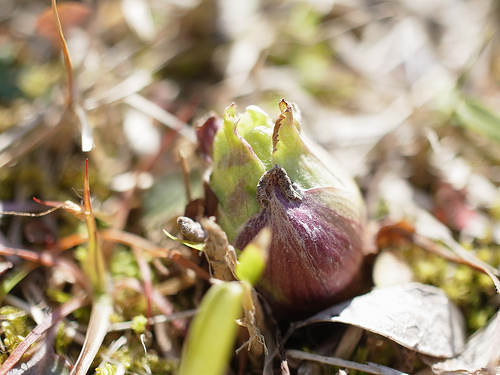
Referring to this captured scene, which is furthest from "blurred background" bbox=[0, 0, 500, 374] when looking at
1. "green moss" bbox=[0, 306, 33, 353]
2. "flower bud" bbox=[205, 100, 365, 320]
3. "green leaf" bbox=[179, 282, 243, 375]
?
"green leaf" bbox=[179, 282, 243, 375]

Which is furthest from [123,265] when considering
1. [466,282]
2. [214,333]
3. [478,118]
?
[478,118]

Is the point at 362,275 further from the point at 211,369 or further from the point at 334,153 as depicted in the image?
the point at 211,369

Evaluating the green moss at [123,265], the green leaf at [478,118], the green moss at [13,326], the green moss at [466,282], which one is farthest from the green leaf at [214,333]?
the green leaf at [478,118]

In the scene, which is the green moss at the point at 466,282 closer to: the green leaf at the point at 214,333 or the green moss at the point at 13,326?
the green leaf at the point at 214,333

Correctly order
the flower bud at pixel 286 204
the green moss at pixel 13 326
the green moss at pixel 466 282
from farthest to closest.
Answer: the green moss at pixel 466 282 → the green moss at pixel 13 326 → the flower bud at pixel 286 204

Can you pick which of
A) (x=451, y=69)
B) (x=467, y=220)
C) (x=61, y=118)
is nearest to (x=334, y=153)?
(x=467, y=220)

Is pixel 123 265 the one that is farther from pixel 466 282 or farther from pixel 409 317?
pixel 466 282
